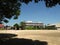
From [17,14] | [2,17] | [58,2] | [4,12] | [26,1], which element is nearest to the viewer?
[58,2]

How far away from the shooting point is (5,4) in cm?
2647

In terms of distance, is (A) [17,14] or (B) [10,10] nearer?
(B) [10,10]

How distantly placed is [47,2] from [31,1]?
145 centimetres

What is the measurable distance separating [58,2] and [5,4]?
1130 cm

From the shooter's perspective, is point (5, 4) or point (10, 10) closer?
point (5, 4)

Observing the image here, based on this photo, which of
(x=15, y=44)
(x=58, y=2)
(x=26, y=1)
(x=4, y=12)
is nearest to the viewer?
(x=58, y=2)

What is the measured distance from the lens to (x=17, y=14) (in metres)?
33.2

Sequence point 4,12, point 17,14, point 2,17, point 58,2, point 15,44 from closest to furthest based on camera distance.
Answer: point 58,2, point 15,44, point 4,12, point 2,17, point 17,14

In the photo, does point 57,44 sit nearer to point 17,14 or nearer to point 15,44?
point 15,44

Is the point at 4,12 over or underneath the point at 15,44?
over

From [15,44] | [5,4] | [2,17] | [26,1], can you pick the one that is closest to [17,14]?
[2,17]

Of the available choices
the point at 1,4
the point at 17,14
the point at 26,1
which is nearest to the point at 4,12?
the point at 1,4

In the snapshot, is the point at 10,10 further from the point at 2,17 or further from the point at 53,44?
the point at 53,44

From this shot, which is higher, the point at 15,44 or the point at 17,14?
the point at 17,14
